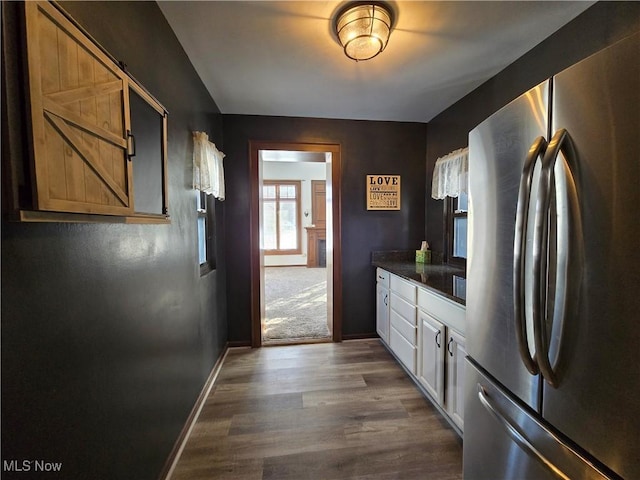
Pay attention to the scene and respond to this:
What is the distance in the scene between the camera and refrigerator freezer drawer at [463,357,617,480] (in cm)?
76

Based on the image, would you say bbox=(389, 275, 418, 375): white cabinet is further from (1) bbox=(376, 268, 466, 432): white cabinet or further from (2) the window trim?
(2) the window trim

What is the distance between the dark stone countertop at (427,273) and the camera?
1767 millimetres

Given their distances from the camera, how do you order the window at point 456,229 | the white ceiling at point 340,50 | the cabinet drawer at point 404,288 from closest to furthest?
1. the white ceiling at point 340,50
2. the cabinet drawer at point 404,288
3. the window at point 456,229

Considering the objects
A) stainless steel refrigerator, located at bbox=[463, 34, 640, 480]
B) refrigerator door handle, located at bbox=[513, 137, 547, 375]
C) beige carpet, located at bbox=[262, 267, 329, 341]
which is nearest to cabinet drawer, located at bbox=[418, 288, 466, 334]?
stainless steel refrigerator, located at bbox=[463, 34, 640, 480]

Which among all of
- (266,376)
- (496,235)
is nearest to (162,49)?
(496,235)

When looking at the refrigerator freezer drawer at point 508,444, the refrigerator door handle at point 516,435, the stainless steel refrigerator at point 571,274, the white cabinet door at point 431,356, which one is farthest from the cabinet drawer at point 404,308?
the stainless steel refrigerator at point 571,274

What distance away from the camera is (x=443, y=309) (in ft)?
5.98

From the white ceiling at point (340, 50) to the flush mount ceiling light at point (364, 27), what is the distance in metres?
0.07

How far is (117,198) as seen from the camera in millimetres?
899

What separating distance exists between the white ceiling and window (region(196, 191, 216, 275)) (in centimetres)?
95

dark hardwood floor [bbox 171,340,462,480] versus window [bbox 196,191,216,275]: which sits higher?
window [bbox 196,191,216,275]

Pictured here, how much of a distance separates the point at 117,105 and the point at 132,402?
1.16 metres

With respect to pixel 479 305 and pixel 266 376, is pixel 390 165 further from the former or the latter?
pixel 266 376

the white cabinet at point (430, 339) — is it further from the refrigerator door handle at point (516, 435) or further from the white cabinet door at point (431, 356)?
the refrigerator door handle at point (516, 435)
